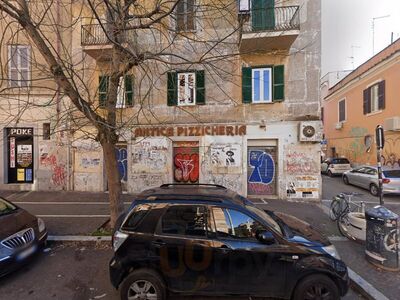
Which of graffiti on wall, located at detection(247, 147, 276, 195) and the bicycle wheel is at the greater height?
graffiti on wall, located at detection(247, 147, 276, 195)

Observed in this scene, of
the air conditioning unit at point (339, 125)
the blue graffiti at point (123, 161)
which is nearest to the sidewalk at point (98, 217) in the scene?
the blue graffiti at point (123, 161)

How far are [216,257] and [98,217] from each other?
529 cm

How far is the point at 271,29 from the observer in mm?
9227

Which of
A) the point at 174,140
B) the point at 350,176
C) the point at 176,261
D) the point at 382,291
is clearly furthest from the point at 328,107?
the point at 176,261

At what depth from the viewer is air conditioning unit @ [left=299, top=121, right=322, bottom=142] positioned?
963 cm

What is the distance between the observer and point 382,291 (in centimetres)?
378

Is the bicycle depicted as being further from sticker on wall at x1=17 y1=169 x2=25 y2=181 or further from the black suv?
sticker on wall at x1=17 y1=169 x2=25 y2=181

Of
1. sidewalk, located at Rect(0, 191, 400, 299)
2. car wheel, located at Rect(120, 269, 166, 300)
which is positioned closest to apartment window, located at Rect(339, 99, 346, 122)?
sidewalk, located at Rect(0, 191, 400, 299)

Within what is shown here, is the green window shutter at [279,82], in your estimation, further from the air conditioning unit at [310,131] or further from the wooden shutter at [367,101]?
the wooden shutter at [367,101]

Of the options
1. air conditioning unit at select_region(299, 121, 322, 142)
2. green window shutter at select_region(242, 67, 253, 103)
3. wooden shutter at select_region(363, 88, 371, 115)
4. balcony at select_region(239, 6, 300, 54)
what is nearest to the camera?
balcony at select_region(239, 6, 300, 54)

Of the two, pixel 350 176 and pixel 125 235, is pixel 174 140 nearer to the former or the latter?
pixel 125 235

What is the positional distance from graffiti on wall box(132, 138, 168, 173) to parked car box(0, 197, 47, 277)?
5705 millimetres

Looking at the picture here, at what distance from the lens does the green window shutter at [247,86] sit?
10031 mm

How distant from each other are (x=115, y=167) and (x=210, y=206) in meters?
3.27
